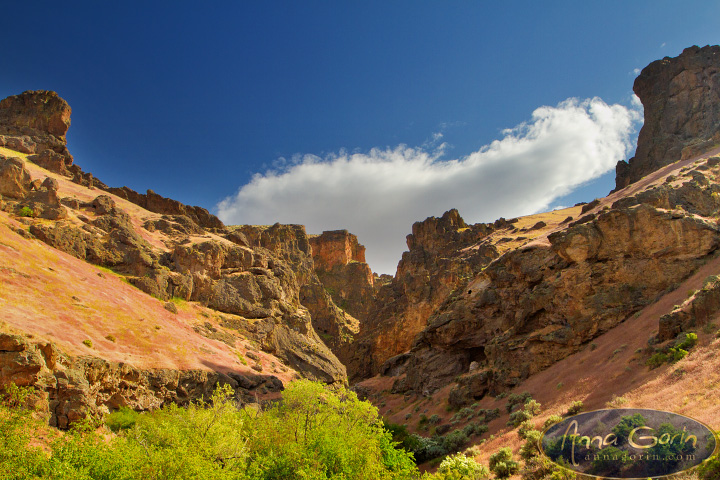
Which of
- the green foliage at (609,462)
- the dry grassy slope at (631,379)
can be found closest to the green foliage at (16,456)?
the green foliage at (609,462)

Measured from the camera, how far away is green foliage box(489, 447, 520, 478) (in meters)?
18.0

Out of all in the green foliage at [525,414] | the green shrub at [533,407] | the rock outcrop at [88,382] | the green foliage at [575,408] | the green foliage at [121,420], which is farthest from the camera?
the green shrub at [533,407]

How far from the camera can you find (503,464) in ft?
60.0

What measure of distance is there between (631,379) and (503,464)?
9.60 m

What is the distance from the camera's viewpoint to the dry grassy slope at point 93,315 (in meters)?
25.7

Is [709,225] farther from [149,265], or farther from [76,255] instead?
[76,255]

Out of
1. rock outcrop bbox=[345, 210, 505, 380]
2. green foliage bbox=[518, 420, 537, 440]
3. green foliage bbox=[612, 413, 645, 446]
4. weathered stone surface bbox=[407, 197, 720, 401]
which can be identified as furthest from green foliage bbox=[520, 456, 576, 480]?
rock outcrop bbox=[345, 210, 505, 380]

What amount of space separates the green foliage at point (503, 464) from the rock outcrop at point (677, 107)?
51510mm

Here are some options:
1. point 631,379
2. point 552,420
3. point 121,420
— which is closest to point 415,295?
point 631,379

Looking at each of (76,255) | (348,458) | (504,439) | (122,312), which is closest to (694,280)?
(504,439)

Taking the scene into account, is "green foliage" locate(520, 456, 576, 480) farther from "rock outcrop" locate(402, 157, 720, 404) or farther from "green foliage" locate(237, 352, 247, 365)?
"green foliage" locate(237, 352, 247, 365)

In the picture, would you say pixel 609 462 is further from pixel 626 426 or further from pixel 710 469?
pixel 710 469

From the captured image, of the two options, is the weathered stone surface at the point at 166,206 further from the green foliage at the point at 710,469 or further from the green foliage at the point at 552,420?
the green foliage at the point at 710,469

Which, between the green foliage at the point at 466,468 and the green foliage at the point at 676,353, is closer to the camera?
the green foliage at the point at 466,468
